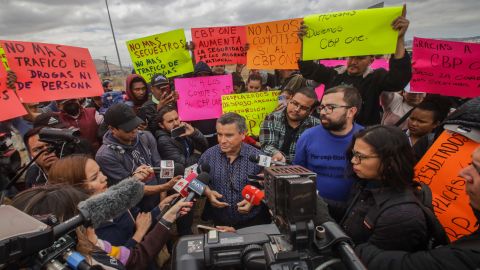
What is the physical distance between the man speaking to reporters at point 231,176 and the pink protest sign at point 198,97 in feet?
5.15

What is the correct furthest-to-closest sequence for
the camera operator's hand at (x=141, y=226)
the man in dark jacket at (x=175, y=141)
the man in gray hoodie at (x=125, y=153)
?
the man in dark jacket at (x=175, y=141), the man in gray hoodie at (x=125, y=153), the camera operator's hand at (x=141, y=226)

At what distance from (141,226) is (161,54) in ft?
9.52

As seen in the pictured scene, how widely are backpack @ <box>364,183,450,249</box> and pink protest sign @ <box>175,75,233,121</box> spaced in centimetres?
307

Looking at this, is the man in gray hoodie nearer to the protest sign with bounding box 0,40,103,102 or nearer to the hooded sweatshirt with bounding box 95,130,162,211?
the hooded sweatshirt with bounding box 95,130,162,211

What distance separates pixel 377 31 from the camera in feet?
9.54

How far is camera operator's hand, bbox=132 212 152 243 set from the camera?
216cm

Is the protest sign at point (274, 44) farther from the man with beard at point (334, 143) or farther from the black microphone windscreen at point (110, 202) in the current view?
the black microphone windscreen at point (110, 202)

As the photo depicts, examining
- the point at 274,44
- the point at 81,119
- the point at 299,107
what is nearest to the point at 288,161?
the point at 299,107

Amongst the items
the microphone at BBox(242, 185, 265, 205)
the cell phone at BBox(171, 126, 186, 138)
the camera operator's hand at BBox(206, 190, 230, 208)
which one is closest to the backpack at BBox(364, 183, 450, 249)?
the microphone at BBox(242, 185, 265, 205)

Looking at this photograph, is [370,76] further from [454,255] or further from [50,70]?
[50,70]

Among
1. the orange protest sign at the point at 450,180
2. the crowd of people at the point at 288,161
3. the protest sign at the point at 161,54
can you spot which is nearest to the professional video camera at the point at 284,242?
the crowd of people at the point at 288,161

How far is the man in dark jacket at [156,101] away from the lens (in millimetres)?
3936

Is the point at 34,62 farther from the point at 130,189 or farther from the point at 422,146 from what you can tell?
the point at 422,146

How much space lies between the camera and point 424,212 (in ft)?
5.20
